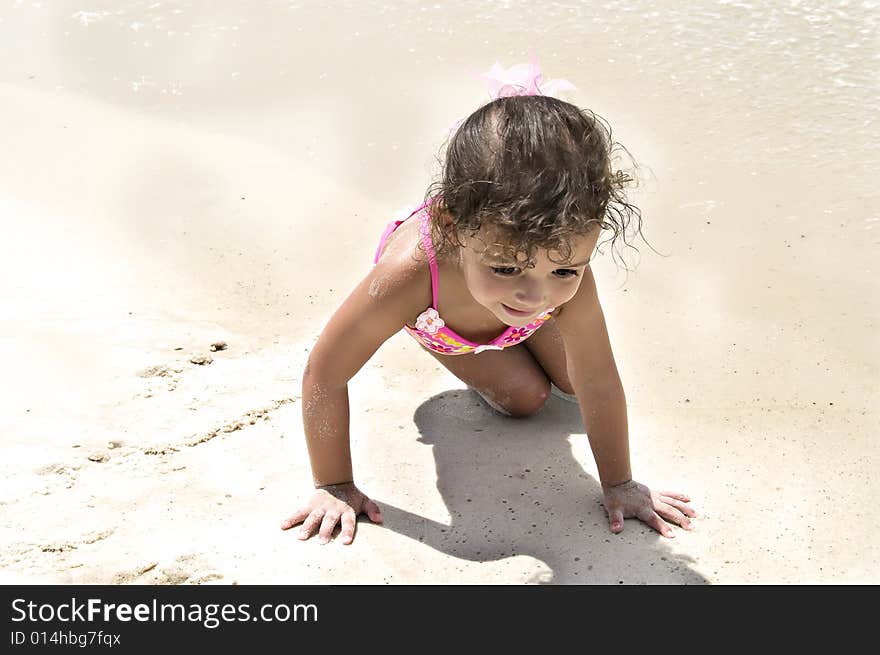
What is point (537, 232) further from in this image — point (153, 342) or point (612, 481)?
point (153, 342)

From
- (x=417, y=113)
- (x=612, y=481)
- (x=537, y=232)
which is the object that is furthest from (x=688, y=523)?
(x=417, y=113)

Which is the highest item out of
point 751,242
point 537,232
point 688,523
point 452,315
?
point 537,232

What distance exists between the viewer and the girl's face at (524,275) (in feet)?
6.56

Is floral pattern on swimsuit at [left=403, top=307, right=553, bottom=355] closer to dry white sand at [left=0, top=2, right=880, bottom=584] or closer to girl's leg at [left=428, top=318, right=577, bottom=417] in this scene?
girl's leg at [left=428, top=318, right=577, bottom=417]

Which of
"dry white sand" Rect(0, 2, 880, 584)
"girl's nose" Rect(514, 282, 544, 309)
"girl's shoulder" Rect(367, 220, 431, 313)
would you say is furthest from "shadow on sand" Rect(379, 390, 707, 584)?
"girl's nose" Rect(514, 282, 544, 309)

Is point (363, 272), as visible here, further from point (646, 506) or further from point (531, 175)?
point (531, 175)

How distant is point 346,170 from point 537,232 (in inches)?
87.9

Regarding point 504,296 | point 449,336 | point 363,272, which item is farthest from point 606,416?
point 363,272

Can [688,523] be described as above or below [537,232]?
below

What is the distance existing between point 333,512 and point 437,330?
52 cm

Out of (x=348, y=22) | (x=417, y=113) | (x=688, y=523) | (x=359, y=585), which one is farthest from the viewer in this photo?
(x=348, y=22)

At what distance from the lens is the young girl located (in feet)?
6.43

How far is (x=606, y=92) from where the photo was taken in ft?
14.1

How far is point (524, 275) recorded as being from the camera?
202 centimetres
